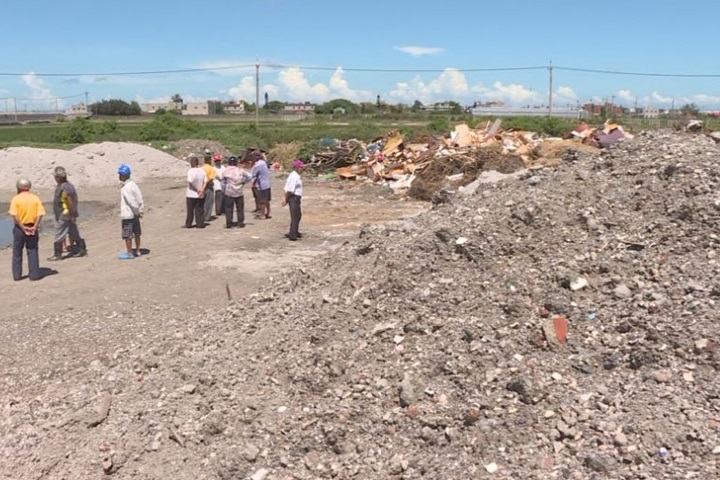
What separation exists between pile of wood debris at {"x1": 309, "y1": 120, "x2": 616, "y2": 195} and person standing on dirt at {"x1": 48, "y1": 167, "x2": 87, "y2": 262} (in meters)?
9.73

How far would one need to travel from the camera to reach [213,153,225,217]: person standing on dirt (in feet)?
44.3

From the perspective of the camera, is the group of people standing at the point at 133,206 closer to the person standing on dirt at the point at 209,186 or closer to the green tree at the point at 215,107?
the person standing on dirt at the point at 209,186

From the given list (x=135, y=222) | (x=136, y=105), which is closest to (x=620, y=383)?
(x=135, y=222)

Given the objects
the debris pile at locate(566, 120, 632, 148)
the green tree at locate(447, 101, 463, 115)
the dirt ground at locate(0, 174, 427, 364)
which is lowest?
the dirt ground at locate(0, 174, 427, 364)

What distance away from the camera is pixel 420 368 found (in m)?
4.81

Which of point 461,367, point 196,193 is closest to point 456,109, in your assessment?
point 196,193

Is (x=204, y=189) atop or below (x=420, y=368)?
atop

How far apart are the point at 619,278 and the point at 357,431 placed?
7.69 ft

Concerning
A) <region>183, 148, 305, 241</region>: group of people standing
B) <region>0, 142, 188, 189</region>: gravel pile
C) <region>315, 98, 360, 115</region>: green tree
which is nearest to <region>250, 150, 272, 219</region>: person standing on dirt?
<region>183, 148, 305, 241</region>: group of people standing

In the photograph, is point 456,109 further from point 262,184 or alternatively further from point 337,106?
point 262,184

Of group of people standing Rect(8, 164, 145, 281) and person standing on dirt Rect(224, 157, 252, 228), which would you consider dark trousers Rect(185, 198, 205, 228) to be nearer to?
person standing on dirt Rect(224, 157, 252, 228)

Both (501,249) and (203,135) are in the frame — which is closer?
(501,249)

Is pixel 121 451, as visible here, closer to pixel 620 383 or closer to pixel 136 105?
pixel 620 383

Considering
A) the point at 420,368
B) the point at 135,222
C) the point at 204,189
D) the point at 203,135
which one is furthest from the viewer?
the point at 203,135
